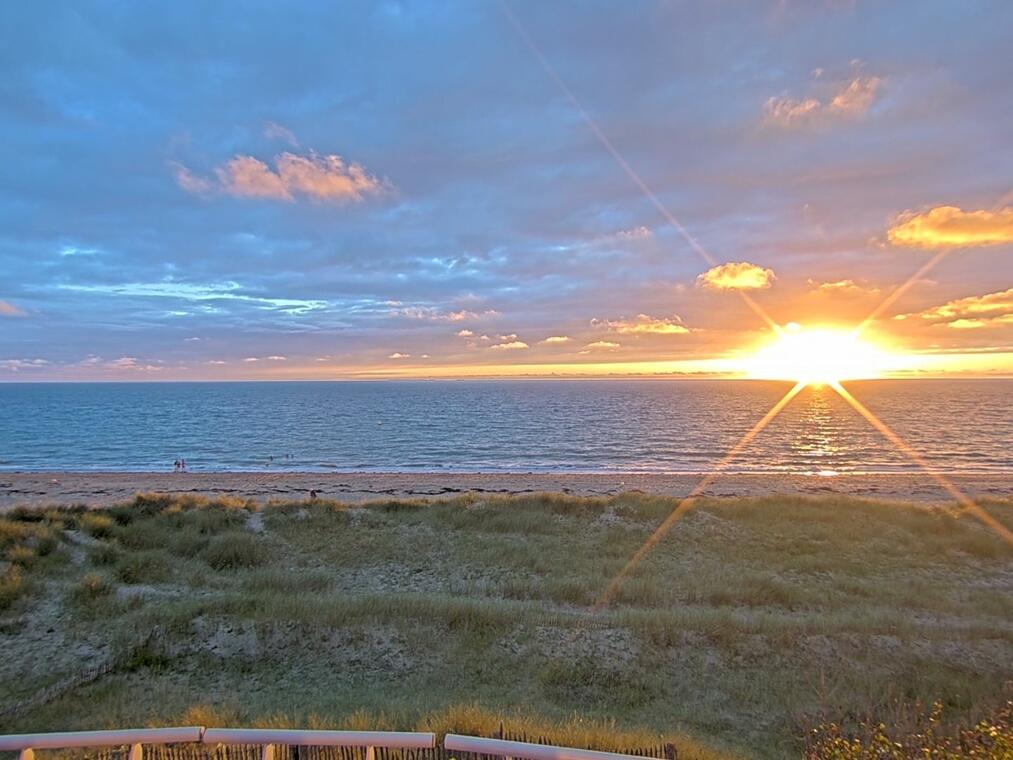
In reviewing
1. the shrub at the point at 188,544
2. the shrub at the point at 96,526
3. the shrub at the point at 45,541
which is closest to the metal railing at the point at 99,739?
the shrub at the point at 45,541

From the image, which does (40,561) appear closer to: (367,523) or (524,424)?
(367,523)

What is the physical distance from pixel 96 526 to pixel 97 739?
48.8 feet

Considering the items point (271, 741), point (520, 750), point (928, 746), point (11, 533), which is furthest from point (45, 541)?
point (928, 746)

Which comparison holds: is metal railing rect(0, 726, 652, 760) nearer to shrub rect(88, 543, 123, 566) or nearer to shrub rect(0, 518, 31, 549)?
shrub rect(88, 543, 123, 566)

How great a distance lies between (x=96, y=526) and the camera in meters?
15.7

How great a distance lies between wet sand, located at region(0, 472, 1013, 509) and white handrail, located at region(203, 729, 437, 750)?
2530 cm

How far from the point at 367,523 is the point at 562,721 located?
13.2 m

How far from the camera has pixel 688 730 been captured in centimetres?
685

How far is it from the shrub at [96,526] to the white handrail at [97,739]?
14155mm

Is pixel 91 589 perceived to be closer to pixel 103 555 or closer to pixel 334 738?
pixel 103 555

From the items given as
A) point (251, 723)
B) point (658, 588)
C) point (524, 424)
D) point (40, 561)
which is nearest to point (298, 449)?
point (524, 424)

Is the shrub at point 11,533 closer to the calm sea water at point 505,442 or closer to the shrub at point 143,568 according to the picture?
the shrub at point 143,568

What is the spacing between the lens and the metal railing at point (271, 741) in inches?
141

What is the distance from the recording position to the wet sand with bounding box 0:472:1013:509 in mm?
30438
